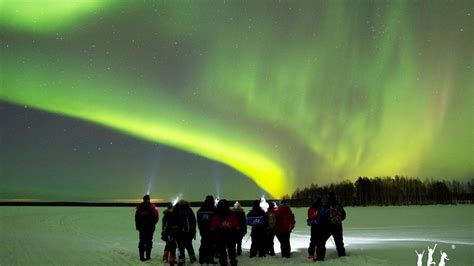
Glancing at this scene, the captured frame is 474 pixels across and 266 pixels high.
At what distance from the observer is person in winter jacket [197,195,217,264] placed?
11406mm

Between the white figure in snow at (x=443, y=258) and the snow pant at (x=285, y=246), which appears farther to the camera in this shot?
the snow pant at (x=285, y=246)

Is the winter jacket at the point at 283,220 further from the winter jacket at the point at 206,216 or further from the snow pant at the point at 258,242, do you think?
the winter jacket at the point at 206,216

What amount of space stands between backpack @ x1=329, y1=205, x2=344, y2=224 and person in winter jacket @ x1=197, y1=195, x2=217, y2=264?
2.88 meters

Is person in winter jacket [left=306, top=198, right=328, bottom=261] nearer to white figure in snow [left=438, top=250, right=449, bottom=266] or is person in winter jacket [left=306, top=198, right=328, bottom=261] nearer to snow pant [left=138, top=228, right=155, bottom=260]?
white figure in snow [left=438, top=250, right=449, bottom=266]

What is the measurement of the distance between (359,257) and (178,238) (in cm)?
439

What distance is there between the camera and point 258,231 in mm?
12719

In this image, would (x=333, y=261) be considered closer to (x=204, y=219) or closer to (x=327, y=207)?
(x=327, y=207)

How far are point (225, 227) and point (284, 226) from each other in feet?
7.85

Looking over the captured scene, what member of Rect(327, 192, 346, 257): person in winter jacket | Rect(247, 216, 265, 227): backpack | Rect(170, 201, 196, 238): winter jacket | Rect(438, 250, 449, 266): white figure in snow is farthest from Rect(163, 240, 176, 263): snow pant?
Rect(438, 250, 449, 266): white figure in snow

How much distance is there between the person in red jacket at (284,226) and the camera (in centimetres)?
1222

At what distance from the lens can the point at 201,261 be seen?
11539mm

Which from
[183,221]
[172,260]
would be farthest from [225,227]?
[172,260]

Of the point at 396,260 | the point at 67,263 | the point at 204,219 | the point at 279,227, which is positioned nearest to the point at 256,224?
the point at 279,227

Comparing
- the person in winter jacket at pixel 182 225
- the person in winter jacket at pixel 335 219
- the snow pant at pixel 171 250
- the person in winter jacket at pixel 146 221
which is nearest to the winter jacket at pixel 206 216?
the person in winter jacket at pixel 182 225
